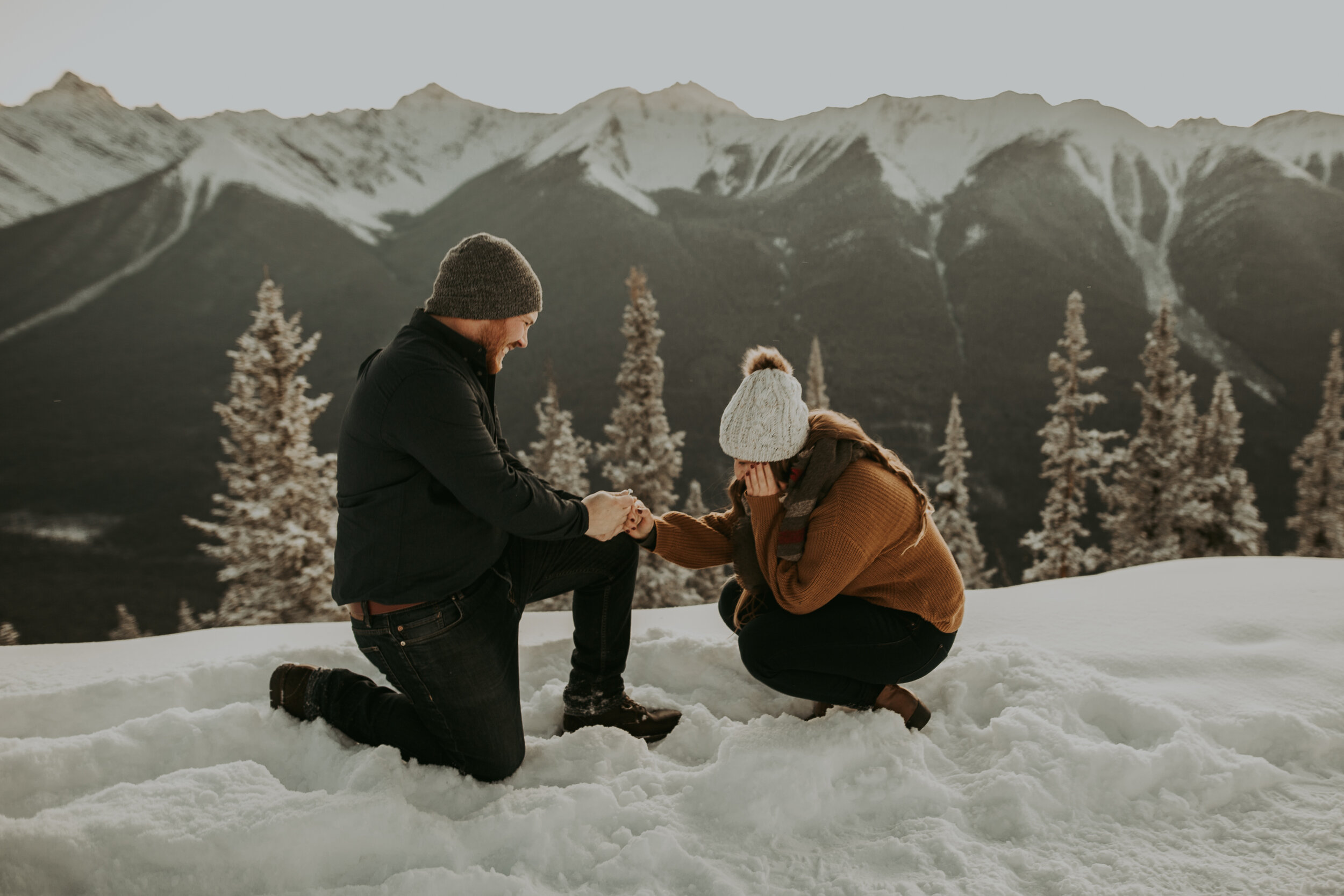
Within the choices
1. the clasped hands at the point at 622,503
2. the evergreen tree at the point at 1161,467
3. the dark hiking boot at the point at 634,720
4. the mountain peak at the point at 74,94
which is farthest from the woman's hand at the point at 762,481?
the mountain peak at the point at 74,94

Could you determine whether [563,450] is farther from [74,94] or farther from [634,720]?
[74,94]

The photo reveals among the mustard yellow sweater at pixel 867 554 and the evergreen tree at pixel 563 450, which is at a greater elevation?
the mustard yellow sweater at pixel 867 554

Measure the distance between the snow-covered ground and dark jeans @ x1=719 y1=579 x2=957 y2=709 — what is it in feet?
0.54

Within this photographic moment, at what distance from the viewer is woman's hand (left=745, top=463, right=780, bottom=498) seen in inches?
133

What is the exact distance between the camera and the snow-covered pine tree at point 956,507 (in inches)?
1163

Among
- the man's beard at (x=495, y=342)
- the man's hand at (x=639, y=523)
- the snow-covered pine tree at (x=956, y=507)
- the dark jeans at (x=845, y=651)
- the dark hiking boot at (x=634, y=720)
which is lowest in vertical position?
the snow-covered pine tree at (x=956, y=507)

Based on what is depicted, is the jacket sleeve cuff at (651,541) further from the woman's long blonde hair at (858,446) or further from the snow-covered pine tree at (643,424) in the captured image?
the snow-covered pine tree at (643,424)

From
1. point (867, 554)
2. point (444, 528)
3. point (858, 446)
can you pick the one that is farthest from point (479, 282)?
point (867, 554)

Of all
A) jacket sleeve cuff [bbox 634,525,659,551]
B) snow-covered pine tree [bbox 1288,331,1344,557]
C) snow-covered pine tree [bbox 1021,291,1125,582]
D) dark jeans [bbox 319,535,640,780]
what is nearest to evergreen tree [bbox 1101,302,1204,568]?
snow-covered pine tree [bbox 1021,291,1125,582]

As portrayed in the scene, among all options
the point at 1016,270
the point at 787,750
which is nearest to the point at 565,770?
the point at 787,750

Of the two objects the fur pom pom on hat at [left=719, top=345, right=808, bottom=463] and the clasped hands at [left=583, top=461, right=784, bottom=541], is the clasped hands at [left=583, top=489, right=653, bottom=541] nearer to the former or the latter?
the clasped hands at [left=583, top=461, right=784, bottom=541]

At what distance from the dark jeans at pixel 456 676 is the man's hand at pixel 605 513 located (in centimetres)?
24

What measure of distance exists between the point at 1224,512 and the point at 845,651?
28637 mm

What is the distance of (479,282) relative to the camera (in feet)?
9.98
